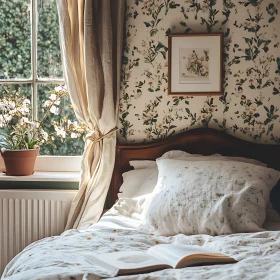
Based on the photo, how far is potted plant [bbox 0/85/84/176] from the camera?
3307mm

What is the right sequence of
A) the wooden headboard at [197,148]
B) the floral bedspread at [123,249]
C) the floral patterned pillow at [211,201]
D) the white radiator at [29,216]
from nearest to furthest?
1. the floral bedspread at [123,249]
2. the floral patterned pillow at [211,201]
3. the wooden headboard at [197,148]
4. the white radiator at [29,216]

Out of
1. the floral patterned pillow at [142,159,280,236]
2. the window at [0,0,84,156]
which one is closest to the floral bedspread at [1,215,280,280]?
the floral patterned pillow at [142,159,280,236]

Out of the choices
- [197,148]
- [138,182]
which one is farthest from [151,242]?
[197,148]

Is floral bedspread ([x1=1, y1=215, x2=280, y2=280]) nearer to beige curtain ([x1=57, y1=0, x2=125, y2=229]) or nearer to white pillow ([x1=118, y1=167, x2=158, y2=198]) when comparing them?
white pillow ([x1=118, y1=167, x2=158, y2=198])

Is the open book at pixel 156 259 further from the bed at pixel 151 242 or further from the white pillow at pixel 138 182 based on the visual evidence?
the white pillow at pixel 138 182

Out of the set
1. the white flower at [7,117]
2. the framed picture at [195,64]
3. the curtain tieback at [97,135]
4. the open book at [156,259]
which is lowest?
the open book at [156,259]

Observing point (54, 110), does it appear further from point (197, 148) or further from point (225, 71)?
point (225, 71)

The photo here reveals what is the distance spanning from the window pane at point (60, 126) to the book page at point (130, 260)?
1.49 m

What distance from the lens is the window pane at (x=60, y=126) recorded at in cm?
345

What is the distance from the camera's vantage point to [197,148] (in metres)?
3.19

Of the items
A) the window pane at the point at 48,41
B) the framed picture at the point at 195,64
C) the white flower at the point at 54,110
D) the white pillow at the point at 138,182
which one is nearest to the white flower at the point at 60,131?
the white flower at the point at 54,110

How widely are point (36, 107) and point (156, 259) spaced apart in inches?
71.1

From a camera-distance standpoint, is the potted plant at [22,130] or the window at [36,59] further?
the window at [36,59]

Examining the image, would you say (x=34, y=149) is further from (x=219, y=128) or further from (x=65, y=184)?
(x=219, y=128)
